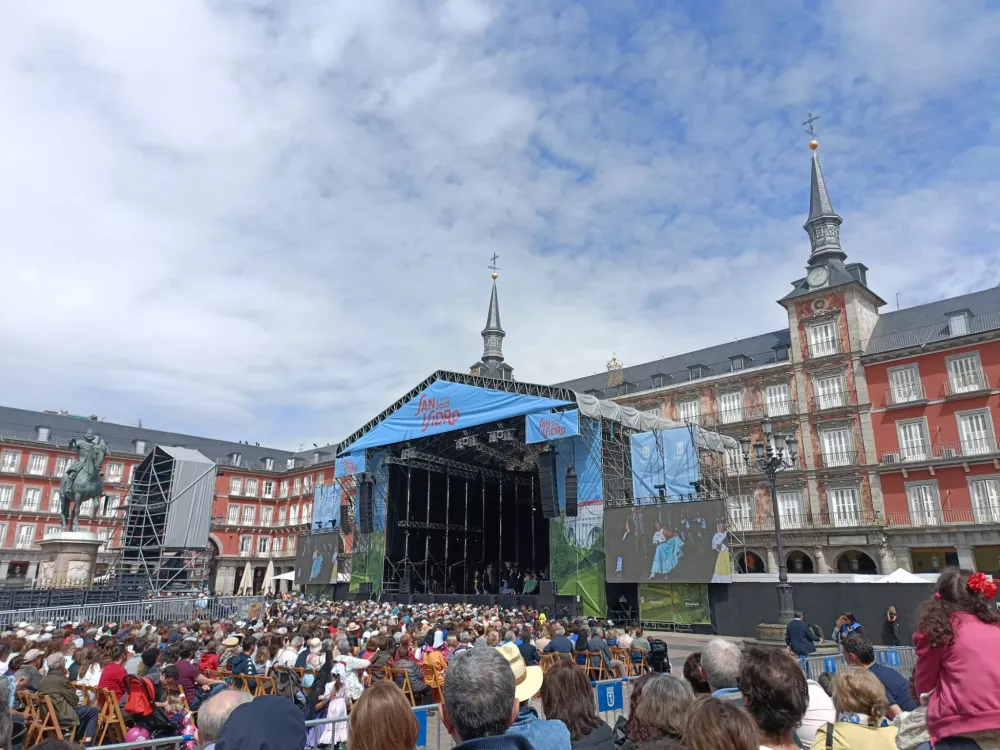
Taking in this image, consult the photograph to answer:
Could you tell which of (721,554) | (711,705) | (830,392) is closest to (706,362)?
(830,392)

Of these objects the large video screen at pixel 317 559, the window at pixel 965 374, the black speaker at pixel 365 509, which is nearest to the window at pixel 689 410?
the window at pixel 965 374

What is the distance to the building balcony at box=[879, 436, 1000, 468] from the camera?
26.8 metres

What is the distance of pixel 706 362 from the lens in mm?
39875

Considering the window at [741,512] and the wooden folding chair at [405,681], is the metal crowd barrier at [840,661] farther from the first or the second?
the window at [741,512]

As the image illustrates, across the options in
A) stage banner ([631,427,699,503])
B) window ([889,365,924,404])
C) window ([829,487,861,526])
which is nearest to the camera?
stage banner ([631,427,699,503])

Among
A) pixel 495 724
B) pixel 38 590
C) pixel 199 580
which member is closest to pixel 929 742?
pixel 495 724

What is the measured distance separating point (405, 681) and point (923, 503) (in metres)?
27.0

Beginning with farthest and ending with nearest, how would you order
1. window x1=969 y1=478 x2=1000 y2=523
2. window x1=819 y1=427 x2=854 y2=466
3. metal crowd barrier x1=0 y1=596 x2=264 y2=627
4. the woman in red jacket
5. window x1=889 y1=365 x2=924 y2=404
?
1. window x1=819 y1=427 x2=854 y2=466
2. window x1=889 y1=365 x2=924 y2=404
3. window x1=969 y1=478 x2=1000 y2=523
4. metal crowd barrier x1=0 y1=596 x2=264 y2=627
5. the woman in red jacket

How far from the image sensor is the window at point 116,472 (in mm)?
47094

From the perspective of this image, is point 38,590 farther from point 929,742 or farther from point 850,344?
point 850,344

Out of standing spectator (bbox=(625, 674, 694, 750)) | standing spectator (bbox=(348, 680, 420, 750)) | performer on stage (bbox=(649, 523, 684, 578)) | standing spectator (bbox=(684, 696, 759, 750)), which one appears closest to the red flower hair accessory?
standing spectator (bbox=(684, 696, 759, 750))

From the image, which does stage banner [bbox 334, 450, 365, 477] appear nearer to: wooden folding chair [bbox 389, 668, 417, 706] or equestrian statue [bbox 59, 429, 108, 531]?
equestrian statue [bbox 59, 429, 108, 531]

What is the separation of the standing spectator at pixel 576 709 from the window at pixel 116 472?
169 feet

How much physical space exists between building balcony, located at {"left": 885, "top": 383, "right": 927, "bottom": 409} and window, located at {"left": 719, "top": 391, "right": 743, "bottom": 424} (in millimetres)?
6844
